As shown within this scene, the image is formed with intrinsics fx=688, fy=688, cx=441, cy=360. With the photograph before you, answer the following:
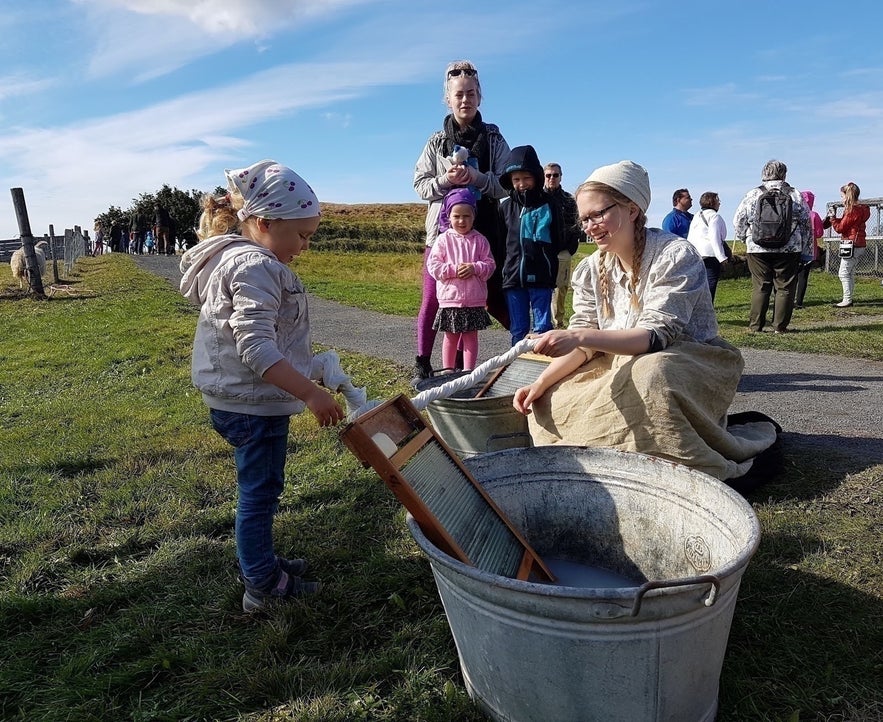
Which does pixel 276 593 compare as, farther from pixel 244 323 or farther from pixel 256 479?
pixel 244 323

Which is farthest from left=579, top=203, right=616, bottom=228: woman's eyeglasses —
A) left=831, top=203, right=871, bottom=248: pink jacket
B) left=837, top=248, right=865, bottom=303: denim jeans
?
left=831, top=203, right=871, bottom=248: pink jacket

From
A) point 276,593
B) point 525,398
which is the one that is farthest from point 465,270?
point 276,593

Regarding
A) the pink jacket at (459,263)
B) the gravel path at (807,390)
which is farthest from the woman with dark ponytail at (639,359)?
the pink jacket at (459,263)

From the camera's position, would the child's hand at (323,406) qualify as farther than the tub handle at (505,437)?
No

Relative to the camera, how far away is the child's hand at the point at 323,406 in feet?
6.82

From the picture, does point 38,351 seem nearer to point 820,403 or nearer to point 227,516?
point 227,516

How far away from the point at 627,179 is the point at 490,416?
1116 mm

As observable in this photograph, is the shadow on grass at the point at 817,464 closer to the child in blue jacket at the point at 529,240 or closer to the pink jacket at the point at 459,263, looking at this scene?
the child in blue jacket at the point at 529,240

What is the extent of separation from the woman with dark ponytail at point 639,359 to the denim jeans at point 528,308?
5.53 ft

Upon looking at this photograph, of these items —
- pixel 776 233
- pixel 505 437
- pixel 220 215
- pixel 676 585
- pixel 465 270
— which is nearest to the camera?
pixel 676 585

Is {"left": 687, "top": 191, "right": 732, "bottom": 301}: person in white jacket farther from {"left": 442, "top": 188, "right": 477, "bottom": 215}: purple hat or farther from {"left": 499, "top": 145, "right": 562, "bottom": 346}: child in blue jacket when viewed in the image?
{"left": 442, "top": 188, "right": 477, "bottom": 215}: purple hat

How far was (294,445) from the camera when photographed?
14.1 feet

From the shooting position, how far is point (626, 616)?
4.74 feet

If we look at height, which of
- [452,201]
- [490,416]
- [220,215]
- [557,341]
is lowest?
[490,416]
